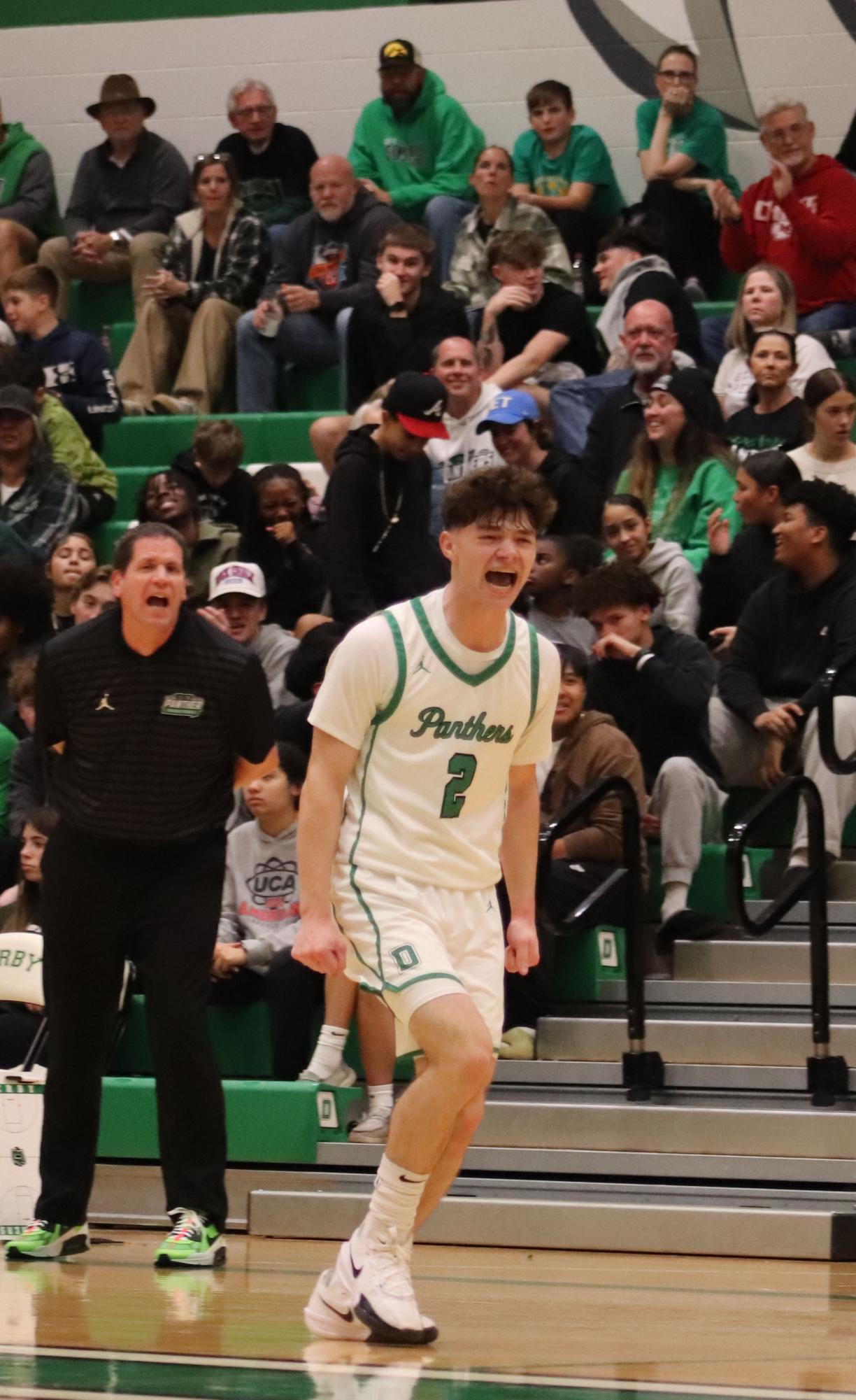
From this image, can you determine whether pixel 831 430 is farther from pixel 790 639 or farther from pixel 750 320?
pixel 750 320

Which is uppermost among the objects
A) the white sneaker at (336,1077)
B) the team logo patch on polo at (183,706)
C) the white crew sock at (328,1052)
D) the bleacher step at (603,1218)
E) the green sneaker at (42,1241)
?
the team logo patch on polo at (183,706)

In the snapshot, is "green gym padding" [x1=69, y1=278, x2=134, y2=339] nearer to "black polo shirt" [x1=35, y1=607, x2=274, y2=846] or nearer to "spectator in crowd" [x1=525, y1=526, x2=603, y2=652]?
"spectator in crowd" [x1=525, y1=526, x2=603, y2=652]

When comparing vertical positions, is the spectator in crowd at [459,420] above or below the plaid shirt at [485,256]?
below

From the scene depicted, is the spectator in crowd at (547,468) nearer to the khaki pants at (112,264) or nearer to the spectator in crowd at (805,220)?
the spectator in crowd at (805,220)

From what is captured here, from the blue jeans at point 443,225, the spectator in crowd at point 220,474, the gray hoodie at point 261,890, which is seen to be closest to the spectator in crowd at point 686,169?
the blue jeans at point 443,225

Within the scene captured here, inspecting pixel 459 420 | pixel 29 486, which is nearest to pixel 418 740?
pixel 459 420

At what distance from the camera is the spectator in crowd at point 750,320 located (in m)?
9.65

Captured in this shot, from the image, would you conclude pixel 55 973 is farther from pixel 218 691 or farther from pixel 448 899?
pixel 448 899

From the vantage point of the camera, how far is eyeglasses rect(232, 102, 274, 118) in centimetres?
1222

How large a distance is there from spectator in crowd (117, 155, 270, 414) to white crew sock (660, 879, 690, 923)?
4.93 metres

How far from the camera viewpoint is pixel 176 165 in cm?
1242

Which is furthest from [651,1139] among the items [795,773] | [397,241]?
[397,241]

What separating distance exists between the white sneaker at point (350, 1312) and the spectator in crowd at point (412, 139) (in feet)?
28.2

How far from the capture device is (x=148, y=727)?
17.7 feet
